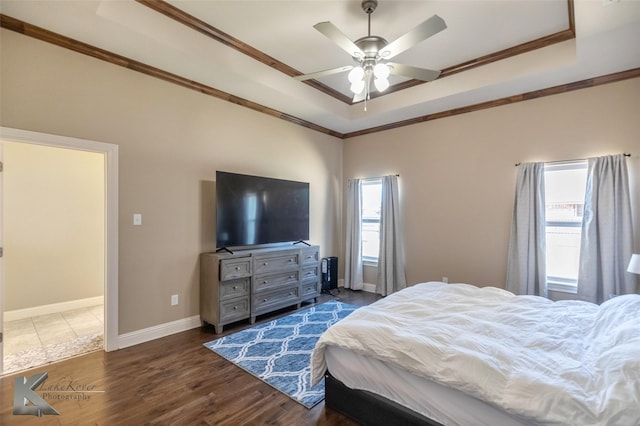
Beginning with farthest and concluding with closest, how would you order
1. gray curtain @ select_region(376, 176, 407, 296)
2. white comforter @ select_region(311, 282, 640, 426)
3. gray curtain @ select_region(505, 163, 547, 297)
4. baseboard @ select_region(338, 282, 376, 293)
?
baseboard @ select_region(338, 282, 376, 293) → gray curtain @ select_region(376, 176, 407, 296) → gray curtain @ select_region(505, 163, 547, 297) → white comforter @ select_region(311, 282, 640, 426)

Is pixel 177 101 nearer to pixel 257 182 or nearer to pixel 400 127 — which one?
pixel 257 182

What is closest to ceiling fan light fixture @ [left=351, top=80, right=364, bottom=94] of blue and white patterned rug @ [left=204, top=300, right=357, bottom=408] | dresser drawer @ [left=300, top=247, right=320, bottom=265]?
dresser drawer @ [left=300, top=247, right=320, bottom=265]

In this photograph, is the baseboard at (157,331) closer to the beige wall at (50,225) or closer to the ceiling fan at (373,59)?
the beige wall at (50,225)

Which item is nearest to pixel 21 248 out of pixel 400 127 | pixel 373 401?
pixel 373 401

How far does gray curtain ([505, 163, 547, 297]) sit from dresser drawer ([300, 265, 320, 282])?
8.57 feet

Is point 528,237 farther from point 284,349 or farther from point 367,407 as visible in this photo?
point 284,349

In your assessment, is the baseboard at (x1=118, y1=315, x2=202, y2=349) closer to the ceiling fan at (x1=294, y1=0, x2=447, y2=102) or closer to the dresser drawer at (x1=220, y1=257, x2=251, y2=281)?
the dresser drawer at (x1=220, y1=257, x2=251, y2=281)

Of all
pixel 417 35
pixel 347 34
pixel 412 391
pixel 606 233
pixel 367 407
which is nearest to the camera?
pixel 412 391

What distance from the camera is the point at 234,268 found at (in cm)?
353

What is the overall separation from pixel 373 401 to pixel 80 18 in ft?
11.9

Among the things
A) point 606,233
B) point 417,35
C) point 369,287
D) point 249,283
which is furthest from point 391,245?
point 417,35

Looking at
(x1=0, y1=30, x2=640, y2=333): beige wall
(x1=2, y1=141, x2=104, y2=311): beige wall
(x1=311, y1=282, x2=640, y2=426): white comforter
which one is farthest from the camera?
(x1=2, y1=141, x2=104, y2=311): beige wall

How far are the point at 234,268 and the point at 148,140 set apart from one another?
5.68ft

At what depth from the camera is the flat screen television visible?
3.65m
